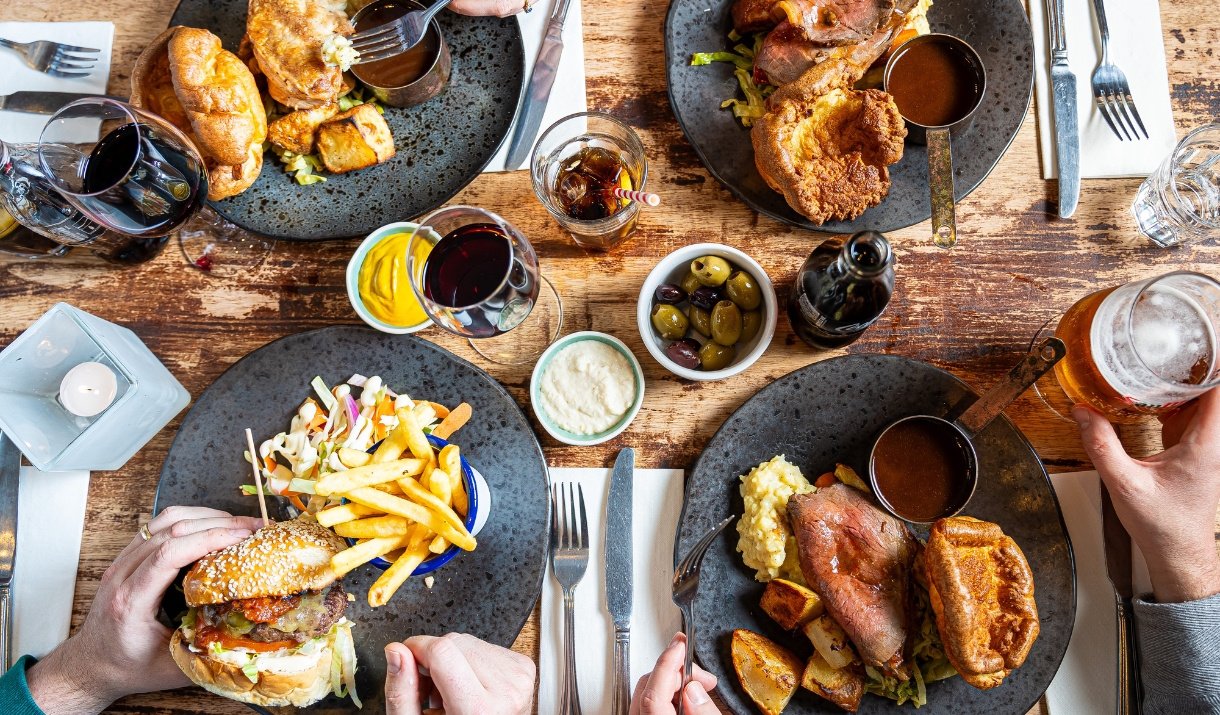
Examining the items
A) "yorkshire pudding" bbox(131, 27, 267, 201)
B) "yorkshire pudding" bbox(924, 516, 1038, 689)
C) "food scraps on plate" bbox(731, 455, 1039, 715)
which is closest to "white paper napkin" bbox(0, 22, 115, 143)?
"yorkshire pudding" bbox(131, 27, 267, 201)

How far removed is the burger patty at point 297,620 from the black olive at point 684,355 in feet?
4.57

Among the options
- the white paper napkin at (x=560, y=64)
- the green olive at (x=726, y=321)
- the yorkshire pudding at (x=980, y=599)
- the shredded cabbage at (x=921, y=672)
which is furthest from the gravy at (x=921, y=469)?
the white paper napkin at (x=560, y=64)

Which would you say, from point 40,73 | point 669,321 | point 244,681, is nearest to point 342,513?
point 244,681

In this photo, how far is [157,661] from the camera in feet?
7.79

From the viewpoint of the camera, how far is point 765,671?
2246 millimetres

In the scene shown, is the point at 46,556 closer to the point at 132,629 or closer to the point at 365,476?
the point at 132,629

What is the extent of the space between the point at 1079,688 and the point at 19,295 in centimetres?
423

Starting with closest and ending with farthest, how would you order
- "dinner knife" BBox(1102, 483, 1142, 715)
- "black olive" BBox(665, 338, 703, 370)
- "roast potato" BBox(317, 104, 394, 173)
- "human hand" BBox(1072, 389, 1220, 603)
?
"human hand" BBox(1072, 389, 1220, 603) → "dinner knife" BBox(1102, 483, 1142, 715) → "black olive" BBox(665, 338, 703, 370) → "roast potato" BBox(317, 104, 394, 173)

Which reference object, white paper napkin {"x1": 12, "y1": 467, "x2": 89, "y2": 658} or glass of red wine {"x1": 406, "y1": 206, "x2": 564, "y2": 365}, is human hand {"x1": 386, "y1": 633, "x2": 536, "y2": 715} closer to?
glass of red wine {"x1": 406, "y1": 206, "x2": 564, "y2": 365}

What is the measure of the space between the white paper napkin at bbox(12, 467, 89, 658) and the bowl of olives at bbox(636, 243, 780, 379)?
88.4 inches

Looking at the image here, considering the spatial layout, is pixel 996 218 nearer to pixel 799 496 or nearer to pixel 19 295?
pixel 799 496

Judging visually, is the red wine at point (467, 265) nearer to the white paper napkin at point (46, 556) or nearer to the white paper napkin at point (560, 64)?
the white paper napkin at point (560, 64)

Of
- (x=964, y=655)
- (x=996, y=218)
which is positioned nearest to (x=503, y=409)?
(x=964, y=655)

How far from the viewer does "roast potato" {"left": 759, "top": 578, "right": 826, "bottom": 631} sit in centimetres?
226
